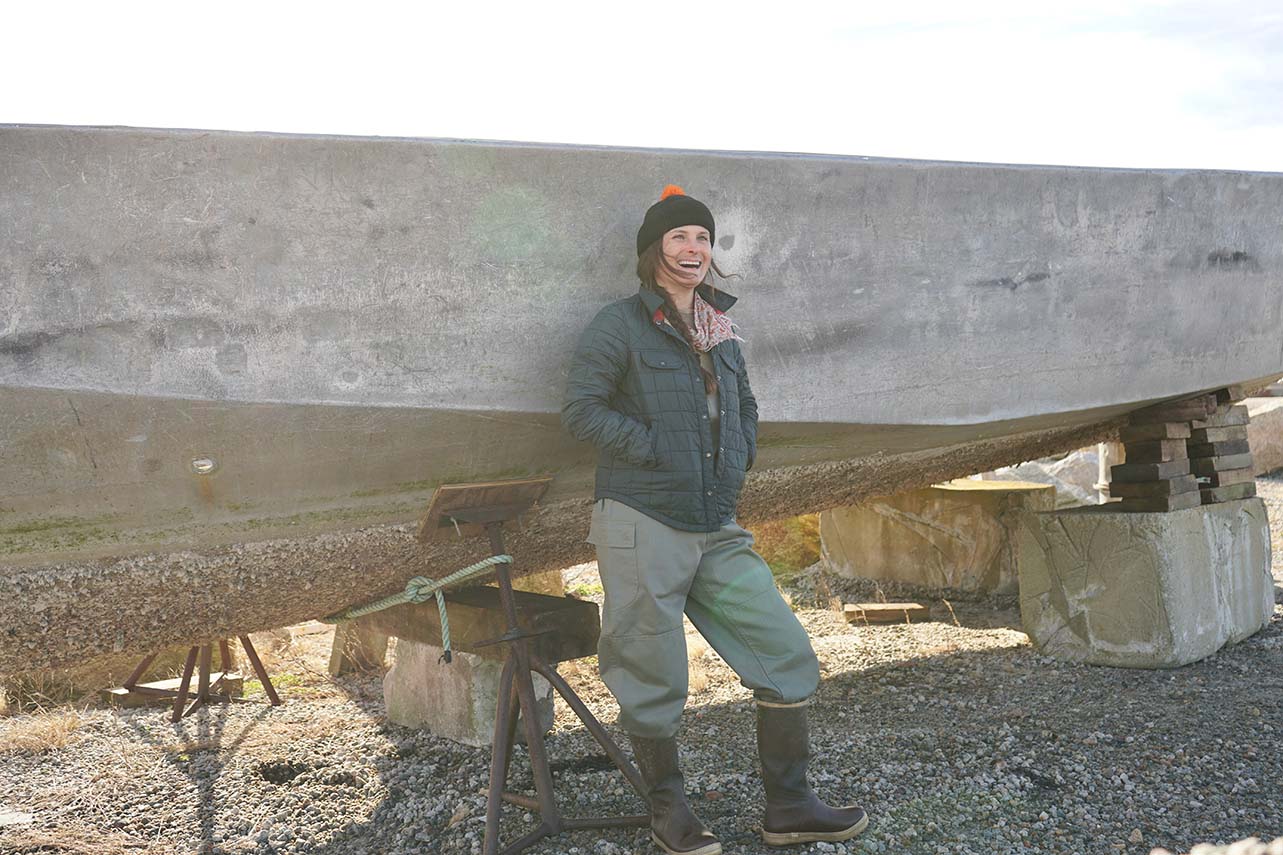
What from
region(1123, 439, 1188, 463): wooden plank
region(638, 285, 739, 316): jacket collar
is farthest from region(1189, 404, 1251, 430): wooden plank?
region(638, 285, 739, 316): jacket collar

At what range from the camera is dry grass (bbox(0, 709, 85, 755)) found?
13.8 ft

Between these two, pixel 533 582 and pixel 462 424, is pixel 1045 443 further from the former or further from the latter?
pixel 462 424

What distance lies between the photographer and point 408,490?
335cm

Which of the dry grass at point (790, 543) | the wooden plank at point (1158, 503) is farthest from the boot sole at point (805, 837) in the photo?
the dry grass at point (790, 543)

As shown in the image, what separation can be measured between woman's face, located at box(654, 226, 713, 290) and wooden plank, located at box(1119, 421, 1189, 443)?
9.43 feet

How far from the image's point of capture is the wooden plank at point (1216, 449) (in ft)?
16.8

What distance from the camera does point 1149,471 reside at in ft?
16.1

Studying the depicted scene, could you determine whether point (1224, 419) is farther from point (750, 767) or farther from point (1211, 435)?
point (750, 767)

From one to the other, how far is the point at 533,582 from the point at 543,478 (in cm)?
235

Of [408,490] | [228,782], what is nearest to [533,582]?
[228,782]

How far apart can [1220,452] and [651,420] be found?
3431mm

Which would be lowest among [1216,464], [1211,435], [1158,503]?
[1158,503]

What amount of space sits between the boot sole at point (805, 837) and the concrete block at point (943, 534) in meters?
3.35

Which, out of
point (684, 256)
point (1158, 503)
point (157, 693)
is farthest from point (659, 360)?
point (157, 693)
